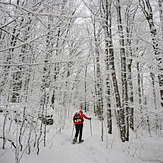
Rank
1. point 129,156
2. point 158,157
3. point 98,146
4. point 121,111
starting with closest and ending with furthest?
point 158,157 → point 129,156 → point 98,146 → point 121,111

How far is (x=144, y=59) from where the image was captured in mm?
2889

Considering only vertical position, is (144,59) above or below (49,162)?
above

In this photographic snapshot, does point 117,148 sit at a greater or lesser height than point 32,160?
lesser

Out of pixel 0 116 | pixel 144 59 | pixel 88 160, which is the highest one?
pixel 144 59

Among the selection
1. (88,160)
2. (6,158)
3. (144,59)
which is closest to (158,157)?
(88,160)

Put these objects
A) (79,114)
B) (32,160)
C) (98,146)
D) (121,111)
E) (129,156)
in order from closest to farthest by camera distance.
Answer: (32,160) → (129,156) → (98,146) → (121,111) → (79,114)

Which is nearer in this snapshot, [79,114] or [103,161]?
[103,161]

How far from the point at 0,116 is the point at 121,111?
463cm

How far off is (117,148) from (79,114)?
2482 millimetres

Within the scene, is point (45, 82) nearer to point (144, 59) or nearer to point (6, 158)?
point (6, 158)

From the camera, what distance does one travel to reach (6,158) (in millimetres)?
2150

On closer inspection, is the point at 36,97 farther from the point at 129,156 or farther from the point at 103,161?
the point at 129,156

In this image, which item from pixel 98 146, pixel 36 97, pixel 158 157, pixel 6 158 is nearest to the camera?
pixel 6 158

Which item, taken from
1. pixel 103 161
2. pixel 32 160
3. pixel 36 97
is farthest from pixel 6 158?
pixel 103 161
